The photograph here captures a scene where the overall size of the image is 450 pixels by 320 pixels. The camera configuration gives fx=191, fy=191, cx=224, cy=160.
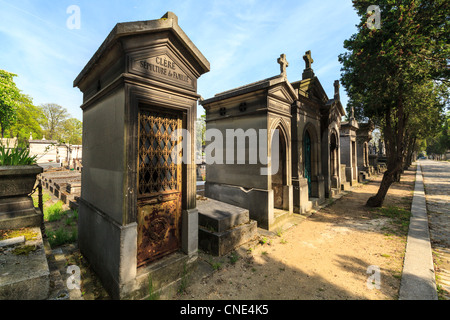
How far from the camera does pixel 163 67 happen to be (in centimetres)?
351

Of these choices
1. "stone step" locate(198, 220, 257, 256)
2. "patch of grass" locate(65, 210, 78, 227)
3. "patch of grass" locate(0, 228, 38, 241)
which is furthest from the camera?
"patch of grass" locate(65, 210, 78, 227)

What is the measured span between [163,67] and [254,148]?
13.8ft

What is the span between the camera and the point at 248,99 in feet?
23.3

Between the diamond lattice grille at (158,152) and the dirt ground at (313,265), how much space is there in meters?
1.96

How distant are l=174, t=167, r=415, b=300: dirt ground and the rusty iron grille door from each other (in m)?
0.98

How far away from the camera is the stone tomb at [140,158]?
3053 mm

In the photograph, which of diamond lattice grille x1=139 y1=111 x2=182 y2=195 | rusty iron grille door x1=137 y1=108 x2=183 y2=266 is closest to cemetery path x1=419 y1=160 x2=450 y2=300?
rusty iron grille door x1=137 y1=108 x2=183 y2=266

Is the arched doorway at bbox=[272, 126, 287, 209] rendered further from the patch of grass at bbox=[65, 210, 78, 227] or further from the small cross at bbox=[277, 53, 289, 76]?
the patch of grass at bbox=[65, 210, 78, 227]

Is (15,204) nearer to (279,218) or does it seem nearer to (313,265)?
(313,265)

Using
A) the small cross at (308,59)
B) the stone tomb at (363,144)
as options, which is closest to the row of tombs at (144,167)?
the small cross at (308,59)

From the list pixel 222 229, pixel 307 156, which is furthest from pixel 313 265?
pixel 307 156

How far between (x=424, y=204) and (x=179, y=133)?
38.8 ft

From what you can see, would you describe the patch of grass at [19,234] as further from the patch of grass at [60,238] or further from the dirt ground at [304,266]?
the patch of grass at [60,238]

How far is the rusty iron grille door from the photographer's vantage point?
135 inches
